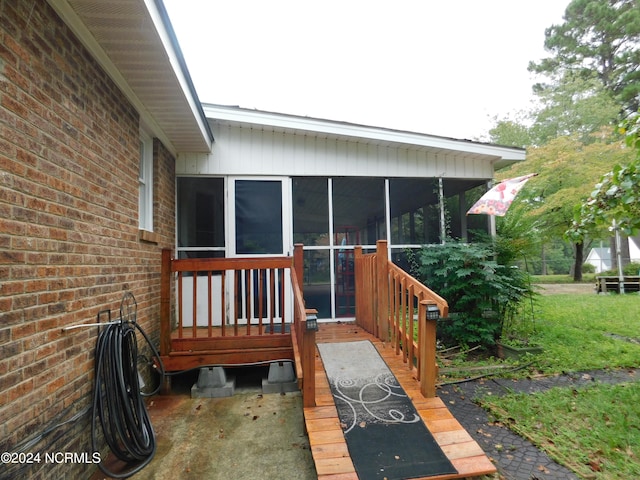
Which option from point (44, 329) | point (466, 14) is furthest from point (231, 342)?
point (466, 14)

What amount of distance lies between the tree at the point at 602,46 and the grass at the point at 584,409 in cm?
Result: 1413

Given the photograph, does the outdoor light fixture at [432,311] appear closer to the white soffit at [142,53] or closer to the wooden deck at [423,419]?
the wooden deck at [423,419]

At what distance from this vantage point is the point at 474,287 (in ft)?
14.7

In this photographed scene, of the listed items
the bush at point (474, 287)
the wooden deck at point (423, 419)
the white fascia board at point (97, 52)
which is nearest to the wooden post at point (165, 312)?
the white fascia board at point (97, 52)

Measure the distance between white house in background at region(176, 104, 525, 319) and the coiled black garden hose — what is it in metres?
2.35

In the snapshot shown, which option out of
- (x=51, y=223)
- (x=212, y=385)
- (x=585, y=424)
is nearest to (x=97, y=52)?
(x=51, y=223)

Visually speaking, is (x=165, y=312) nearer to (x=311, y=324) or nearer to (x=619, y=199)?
(x=311, y=324)

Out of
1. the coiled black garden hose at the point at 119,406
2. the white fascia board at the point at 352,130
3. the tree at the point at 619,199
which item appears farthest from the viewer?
the white fascia board at the point at 352,130

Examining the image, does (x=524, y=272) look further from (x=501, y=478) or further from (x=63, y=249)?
(x=63, y=249)

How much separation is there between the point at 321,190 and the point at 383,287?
209 centimetres

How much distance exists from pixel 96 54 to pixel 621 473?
4.46 meters

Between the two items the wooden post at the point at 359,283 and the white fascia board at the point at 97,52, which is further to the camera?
the wooden post at the point at 359,283

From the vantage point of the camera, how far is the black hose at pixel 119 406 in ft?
7.07

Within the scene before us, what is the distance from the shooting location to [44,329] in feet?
5.78
